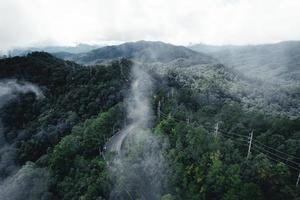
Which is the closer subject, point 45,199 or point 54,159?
point 45,199

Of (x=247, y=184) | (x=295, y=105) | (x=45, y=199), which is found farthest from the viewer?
(x=295, y=105)

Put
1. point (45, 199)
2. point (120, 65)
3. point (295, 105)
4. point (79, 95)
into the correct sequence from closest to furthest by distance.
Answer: point (45, 199)
point (79, 95)
point (120, 65)
point (295, 105)

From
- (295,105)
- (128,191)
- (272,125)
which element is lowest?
(295,105)

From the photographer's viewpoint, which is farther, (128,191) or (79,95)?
(79,95)

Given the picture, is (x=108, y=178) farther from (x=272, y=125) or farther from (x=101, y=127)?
(x=272, y=125)

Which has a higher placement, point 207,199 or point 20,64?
point 20,64

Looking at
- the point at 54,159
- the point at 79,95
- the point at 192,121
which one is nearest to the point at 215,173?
the point at 192,121

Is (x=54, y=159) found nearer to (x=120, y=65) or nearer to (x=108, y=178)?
(x=108, y=178)

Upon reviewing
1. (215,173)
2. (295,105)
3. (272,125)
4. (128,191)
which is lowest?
(295,105)

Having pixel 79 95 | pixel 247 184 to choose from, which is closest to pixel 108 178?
pixel 247 184
